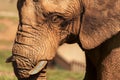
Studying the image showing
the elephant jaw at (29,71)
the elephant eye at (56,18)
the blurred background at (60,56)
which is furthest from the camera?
the blurred background at (60,56)

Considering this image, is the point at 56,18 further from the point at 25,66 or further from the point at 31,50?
the point at 25,66

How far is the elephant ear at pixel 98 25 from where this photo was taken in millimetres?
4844

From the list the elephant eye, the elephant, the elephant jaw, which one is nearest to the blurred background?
the elephant

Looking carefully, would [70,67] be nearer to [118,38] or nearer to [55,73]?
[55,73]

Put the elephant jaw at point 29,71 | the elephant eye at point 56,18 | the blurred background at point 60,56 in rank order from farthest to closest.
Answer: the blurred background at point 60,56
the elephant eye at point 56,18
the elephant jaw at point 29,71

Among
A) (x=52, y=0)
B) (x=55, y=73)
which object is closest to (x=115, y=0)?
(x=52, y=0)

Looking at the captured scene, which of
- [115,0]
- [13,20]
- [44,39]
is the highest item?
[115,0]

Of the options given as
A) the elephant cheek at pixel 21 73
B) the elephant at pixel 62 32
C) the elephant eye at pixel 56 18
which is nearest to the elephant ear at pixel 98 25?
the elephant at pixel 62 32

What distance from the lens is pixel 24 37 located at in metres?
4.70

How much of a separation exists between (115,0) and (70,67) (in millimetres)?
14459

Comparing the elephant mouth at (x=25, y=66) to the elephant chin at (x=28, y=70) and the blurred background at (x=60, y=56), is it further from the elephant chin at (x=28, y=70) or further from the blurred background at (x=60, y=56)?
the blurred background at (x=60, y=56)

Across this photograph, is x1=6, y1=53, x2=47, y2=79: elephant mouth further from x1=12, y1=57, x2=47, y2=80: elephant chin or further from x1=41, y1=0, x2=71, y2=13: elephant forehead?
x1=41, y1=0, x2=71, y2=13: elephant forehead

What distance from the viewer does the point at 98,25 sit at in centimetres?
491

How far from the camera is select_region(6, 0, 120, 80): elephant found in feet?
15.4
